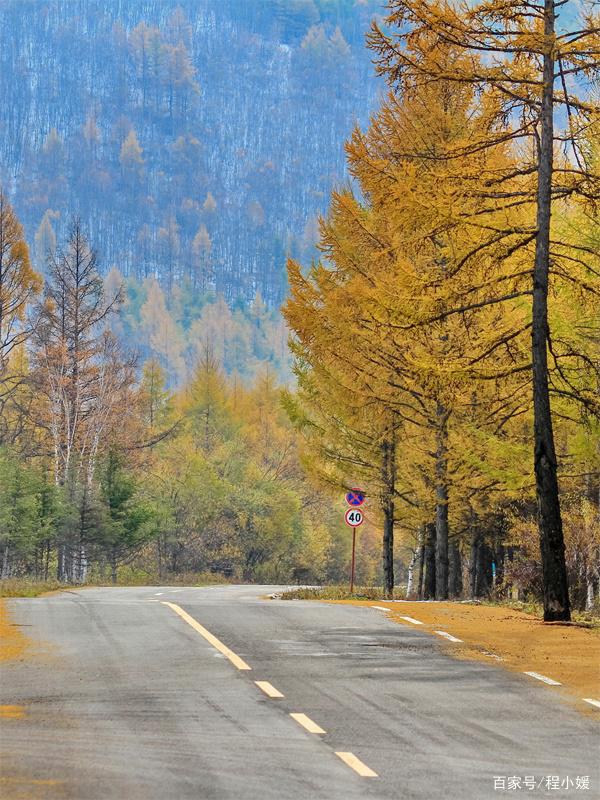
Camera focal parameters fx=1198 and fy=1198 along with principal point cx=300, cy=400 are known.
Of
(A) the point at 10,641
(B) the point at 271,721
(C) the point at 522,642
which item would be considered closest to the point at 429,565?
(C) the point at 522,642

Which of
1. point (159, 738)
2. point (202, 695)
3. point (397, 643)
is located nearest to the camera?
point (159, 738)

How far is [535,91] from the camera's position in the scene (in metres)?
18.9

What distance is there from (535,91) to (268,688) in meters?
11.6

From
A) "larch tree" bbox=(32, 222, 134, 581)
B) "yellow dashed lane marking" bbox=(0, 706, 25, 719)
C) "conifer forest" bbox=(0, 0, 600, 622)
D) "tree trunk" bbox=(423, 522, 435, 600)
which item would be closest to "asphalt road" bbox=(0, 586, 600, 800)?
"yellow dashed lane marking" bbox=(0, 706, 25, 719)

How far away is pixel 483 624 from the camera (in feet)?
58.1

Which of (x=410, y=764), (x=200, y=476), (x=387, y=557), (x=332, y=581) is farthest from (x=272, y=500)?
(x=410, y=764)

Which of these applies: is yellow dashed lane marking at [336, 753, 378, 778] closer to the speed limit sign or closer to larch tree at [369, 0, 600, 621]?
larch tree at [369, 0, 600, 621]

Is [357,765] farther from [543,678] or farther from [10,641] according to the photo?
[10,641]

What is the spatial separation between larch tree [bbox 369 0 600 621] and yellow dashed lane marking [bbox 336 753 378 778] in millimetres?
10477

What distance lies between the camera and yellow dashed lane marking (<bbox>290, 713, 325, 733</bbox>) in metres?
9.24

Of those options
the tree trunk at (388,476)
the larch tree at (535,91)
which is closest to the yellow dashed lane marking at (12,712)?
the larch tree at (535,91)

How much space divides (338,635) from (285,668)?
323 cm

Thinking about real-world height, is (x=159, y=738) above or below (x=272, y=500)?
below

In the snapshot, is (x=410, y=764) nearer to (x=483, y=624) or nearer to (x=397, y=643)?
(x=397, y=643)
